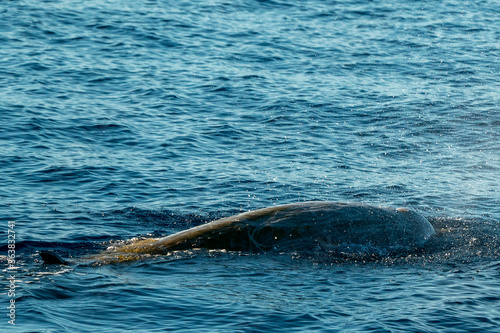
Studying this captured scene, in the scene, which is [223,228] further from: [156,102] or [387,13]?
[387,13]

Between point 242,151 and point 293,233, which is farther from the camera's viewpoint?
point 242,151

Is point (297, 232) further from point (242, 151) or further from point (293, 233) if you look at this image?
point (242, 151)

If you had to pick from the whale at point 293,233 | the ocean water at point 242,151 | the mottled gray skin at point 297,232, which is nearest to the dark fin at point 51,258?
the ocean water at point 242,151

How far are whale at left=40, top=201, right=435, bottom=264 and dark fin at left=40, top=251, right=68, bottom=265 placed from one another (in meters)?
0.75

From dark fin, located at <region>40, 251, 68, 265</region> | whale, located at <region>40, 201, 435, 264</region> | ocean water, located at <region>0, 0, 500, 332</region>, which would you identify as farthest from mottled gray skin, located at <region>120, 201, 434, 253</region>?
dark fin, located at <region>40, 251, 68, 265</region>

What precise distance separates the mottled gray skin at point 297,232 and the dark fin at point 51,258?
1323mm

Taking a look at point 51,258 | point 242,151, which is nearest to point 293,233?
point 51,258

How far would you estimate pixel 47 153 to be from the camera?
773 inches

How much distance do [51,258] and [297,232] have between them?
4.40m

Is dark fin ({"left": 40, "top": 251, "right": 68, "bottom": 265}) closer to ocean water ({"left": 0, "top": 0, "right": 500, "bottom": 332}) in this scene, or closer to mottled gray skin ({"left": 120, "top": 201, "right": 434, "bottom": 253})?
ocean water ({"left": 0, "top": 0, "right": 500, "bottom": 332})

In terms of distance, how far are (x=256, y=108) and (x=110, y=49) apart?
967 cm

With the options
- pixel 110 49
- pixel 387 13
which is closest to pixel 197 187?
pixel 110 49

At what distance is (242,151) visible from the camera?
20.7 meters

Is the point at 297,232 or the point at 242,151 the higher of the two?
the point at 297,232
